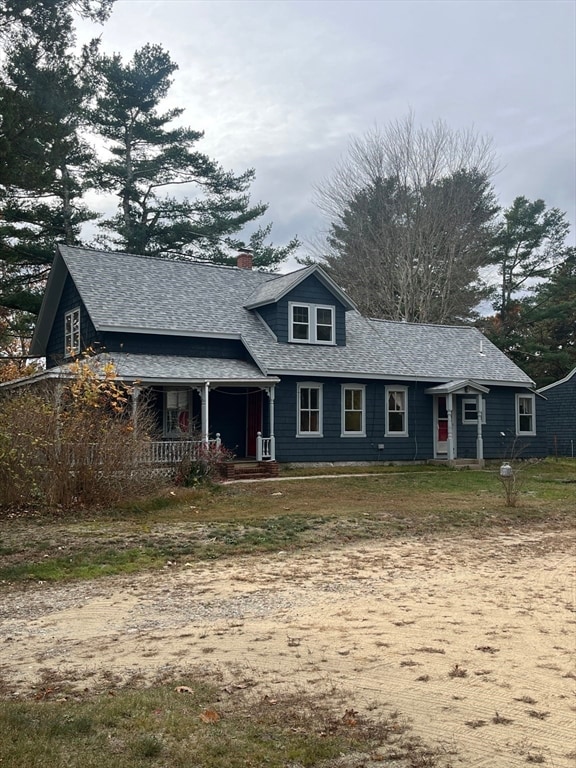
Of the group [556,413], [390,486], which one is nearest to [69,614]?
[390,486]

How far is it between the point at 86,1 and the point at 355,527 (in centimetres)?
1080

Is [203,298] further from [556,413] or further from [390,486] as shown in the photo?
[556,413]

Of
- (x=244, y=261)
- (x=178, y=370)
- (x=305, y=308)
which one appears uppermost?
(x=244, y=261)

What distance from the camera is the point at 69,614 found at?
714 cm

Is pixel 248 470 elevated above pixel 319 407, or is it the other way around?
pixel 319 407

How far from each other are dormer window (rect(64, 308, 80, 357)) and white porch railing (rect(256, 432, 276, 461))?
6.65 m

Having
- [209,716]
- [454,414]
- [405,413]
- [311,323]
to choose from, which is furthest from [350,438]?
[209,716]

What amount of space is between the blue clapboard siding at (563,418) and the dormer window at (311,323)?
14444mm

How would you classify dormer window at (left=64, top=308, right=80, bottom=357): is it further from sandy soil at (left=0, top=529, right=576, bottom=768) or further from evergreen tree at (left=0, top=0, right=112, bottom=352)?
sandy soil at (left=0, top=529, right=576, bottom=768)

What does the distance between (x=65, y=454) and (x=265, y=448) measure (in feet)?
30.8

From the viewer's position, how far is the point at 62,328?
82.8ft

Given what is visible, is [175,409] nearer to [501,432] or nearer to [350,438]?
[350,438]

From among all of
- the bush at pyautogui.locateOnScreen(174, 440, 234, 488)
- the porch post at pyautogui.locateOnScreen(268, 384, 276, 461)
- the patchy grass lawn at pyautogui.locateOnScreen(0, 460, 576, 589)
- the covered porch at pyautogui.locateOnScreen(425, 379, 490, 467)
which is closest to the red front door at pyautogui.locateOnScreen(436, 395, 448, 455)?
the covered porch at pyautogui.locateOnScreen(425, 379, 490, 467)

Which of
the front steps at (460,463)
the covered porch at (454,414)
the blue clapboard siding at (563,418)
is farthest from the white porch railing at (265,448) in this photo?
the blue clapboard siding at (563,418)
